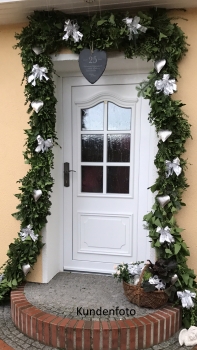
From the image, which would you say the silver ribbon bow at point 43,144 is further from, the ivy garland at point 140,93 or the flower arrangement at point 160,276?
the flower arrangement at point 160,276

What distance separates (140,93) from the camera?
8.52 ft

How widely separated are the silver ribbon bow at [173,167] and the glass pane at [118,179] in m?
0.58

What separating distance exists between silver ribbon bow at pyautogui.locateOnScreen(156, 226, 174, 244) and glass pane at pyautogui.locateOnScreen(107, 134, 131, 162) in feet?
2.78

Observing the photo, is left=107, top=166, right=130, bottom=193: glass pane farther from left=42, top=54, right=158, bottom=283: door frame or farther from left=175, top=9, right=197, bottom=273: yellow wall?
left=175, top=9, right=197, bottom=273: yellow wall

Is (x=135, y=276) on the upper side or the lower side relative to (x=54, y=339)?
upper

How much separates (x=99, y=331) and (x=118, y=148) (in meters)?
1.71

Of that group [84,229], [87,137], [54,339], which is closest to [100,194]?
[84,229]

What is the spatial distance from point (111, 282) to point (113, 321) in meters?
0.69

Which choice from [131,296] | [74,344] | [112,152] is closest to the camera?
[74,344]

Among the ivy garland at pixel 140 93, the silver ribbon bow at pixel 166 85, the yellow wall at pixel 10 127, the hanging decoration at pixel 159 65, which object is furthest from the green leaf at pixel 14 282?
the hanging decoration at pixel 159 65

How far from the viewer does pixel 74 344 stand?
2256 millimetres

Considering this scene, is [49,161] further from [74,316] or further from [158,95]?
[74,316]

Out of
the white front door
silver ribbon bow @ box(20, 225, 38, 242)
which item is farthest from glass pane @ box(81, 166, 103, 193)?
silver ribbon bow @ box(20, 225, 38, 242)

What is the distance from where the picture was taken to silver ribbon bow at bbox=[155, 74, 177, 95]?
8.25 feet
